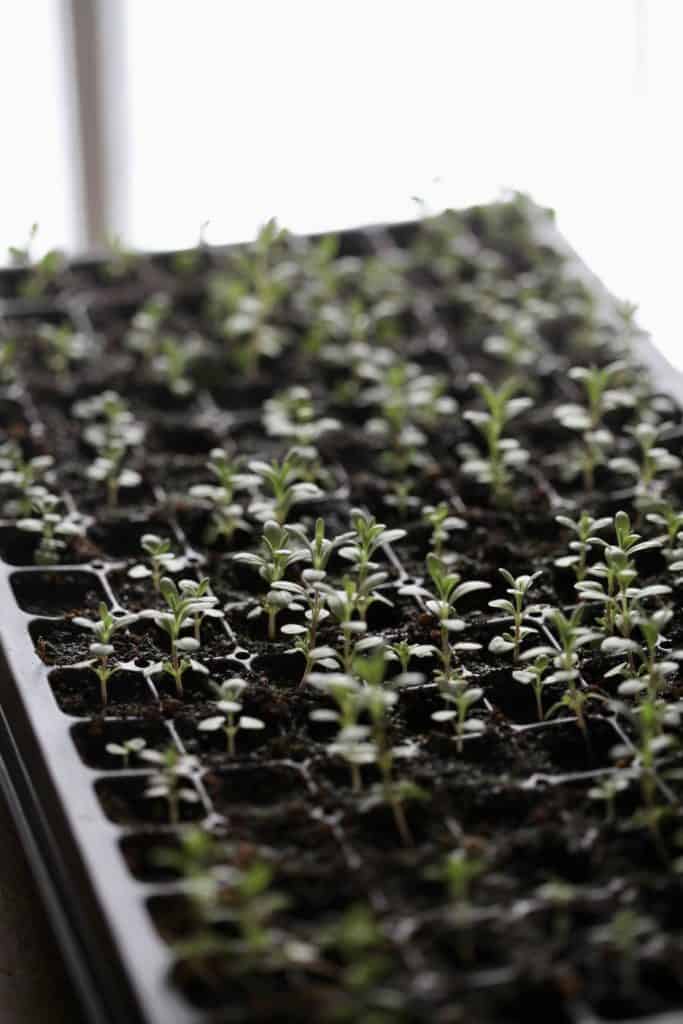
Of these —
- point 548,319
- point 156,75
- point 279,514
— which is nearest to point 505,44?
point 156,75

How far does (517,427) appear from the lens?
2355 millimetres

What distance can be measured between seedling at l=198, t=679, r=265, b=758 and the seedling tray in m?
0.03

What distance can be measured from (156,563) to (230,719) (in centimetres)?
32

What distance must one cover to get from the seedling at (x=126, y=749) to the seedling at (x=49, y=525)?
40cm

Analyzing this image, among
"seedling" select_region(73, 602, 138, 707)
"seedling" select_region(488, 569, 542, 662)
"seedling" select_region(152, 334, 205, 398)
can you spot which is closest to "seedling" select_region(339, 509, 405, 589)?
"seedling" select_region(488, 569, 542, 662)

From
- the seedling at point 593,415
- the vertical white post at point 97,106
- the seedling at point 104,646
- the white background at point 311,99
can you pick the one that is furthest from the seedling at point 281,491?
the white background at point 311,99

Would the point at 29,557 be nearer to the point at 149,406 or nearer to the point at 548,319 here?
the point at 149,406

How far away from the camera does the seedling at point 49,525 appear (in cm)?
204

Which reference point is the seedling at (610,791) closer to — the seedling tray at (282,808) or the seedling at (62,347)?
the seedling tray at (282,808)

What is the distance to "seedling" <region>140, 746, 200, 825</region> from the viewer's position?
5.23 feet

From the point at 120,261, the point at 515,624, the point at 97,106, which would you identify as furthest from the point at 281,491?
the point at 97,106

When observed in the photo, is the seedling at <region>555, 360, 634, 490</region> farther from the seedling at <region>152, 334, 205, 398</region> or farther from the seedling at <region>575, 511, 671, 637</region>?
the seedling at <region>152, 334, 205, 398</region>

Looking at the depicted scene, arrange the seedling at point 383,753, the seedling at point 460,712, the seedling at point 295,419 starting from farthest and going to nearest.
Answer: the seedling at point 295,419, the seedling at point 460,712, the seedling at point 383,753

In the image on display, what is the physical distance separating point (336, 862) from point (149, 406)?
3.48 ft
